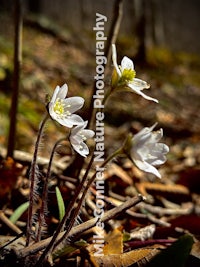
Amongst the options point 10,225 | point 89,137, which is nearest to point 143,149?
point 89,137

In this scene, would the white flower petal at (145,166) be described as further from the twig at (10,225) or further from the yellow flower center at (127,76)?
the twig at (10,225)

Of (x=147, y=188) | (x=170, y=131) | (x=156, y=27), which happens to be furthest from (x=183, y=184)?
(x=156, y=27)

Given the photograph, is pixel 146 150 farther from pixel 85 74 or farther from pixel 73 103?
pixel 85 74

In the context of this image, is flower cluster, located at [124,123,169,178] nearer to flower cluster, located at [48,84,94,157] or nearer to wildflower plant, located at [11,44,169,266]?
wildflower plant, located at [11,44,169,266]

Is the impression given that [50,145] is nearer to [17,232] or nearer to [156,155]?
[17,232]

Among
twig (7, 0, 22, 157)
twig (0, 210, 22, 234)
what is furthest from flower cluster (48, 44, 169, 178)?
twig (7, 0, 22, 157)
